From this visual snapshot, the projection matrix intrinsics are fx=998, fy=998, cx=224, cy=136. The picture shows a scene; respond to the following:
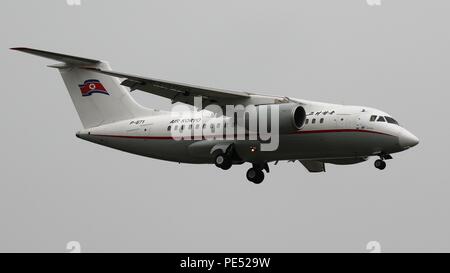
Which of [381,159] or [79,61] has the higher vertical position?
[79,61]

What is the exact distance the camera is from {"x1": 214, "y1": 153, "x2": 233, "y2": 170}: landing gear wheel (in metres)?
26.3

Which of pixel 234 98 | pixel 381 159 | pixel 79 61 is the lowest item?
pixel 381 159

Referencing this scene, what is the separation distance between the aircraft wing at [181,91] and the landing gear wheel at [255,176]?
2.30 metres

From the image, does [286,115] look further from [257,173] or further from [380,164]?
[257,173]

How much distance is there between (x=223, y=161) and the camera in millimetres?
26281

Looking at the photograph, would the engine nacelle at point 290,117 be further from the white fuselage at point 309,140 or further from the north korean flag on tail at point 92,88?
the north korean flag on tail at point 92,88

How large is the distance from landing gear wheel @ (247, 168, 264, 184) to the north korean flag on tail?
4960 mm

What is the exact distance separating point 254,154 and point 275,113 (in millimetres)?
1631

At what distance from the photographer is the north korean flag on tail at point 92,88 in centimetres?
2920

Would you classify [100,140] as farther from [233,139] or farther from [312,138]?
[312,138]

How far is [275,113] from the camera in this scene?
25.2 metres

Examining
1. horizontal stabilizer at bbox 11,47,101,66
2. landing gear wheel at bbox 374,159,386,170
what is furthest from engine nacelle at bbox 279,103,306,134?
horizontal stabilizer at bbox 11,47,101,66

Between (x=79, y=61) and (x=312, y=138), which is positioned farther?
(x=79, y=61)

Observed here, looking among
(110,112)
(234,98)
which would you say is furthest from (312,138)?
(110,112)
